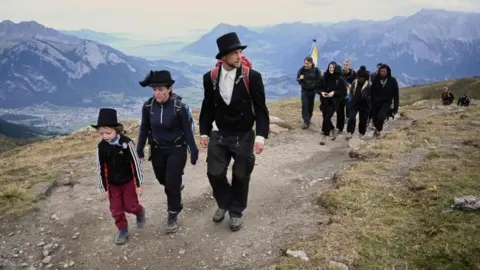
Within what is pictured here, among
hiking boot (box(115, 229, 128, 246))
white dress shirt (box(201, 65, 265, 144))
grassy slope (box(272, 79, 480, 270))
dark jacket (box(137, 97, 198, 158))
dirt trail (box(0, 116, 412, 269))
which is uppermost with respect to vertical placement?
white dress shirt (box(201, 65, 265, 144))

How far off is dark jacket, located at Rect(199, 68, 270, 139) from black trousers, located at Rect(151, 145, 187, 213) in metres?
0.98

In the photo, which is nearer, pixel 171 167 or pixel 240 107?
pixel 240 107

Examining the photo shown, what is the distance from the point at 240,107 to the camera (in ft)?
21.6

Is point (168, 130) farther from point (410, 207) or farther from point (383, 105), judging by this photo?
point (383, 105)

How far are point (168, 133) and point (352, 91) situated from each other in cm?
981

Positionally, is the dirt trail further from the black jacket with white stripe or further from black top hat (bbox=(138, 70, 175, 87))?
black top hat (bbox=(138, 70, 175, 87))

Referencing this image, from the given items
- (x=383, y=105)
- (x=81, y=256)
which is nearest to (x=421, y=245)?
(x=81, y=256)

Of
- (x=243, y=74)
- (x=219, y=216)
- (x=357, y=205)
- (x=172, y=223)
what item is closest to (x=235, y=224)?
(x=219, y=216)

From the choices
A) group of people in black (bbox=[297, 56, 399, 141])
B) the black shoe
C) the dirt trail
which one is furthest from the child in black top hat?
the black shoe

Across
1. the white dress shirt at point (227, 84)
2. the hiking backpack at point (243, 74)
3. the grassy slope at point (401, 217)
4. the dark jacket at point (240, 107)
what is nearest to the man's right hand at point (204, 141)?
the dark jacket at point (240, 107)

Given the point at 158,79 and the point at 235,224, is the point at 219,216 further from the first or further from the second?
the point at 158,79

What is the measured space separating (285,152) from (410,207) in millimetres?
6115

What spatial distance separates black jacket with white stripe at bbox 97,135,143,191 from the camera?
6.64 metres

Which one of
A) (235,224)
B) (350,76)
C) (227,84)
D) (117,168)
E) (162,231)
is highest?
(227,84)
